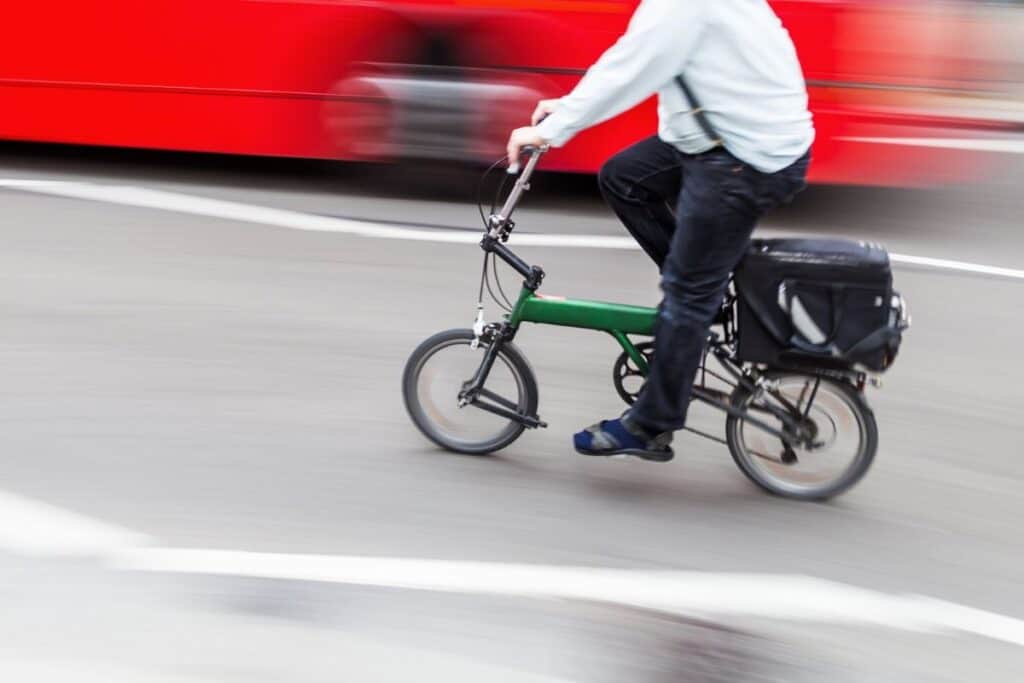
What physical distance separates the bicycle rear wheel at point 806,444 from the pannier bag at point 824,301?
0.55 feet

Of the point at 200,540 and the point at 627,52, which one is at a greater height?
the point at 627,52

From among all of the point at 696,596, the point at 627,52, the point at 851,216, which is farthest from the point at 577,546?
the point at 851,216

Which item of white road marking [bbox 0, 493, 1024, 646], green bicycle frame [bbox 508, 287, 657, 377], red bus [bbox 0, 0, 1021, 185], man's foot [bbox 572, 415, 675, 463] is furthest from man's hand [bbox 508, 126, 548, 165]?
red bus [bbox 0, 0, 1021, 185]

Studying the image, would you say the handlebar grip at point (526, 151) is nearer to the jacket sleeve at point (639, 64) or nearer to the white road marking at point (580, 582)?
the jacket sleeve at point (639, 64)

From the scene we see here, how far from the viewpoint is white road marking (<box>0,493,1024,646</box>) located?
3633mm

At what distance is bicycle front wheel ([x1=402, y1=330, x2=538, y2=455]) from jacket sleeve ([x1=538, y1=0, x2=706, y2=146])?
2.95 feet

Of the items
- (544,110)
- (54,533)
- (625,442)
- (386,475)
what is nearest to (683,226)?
(544,110)

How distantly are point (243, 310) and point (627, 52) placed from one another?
2.69m

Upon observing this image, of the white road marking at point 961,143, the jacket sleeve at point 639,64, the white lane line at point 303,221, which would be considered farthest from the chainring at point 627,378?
the white road marking at point 961,143

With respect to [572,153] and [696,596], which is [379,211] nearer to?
[572,153]

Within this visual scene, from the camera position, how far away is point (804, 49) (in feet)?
22.2

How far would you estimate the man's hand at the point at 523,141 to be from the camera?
3.90 m

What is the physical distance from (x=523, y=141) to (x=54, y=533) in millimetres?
1781

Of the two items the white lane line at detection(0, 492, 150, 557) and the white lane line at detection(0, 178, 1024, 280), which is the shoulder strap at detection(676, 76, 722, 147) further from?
the white lane line at detection(0, 178, 1024, 280)
